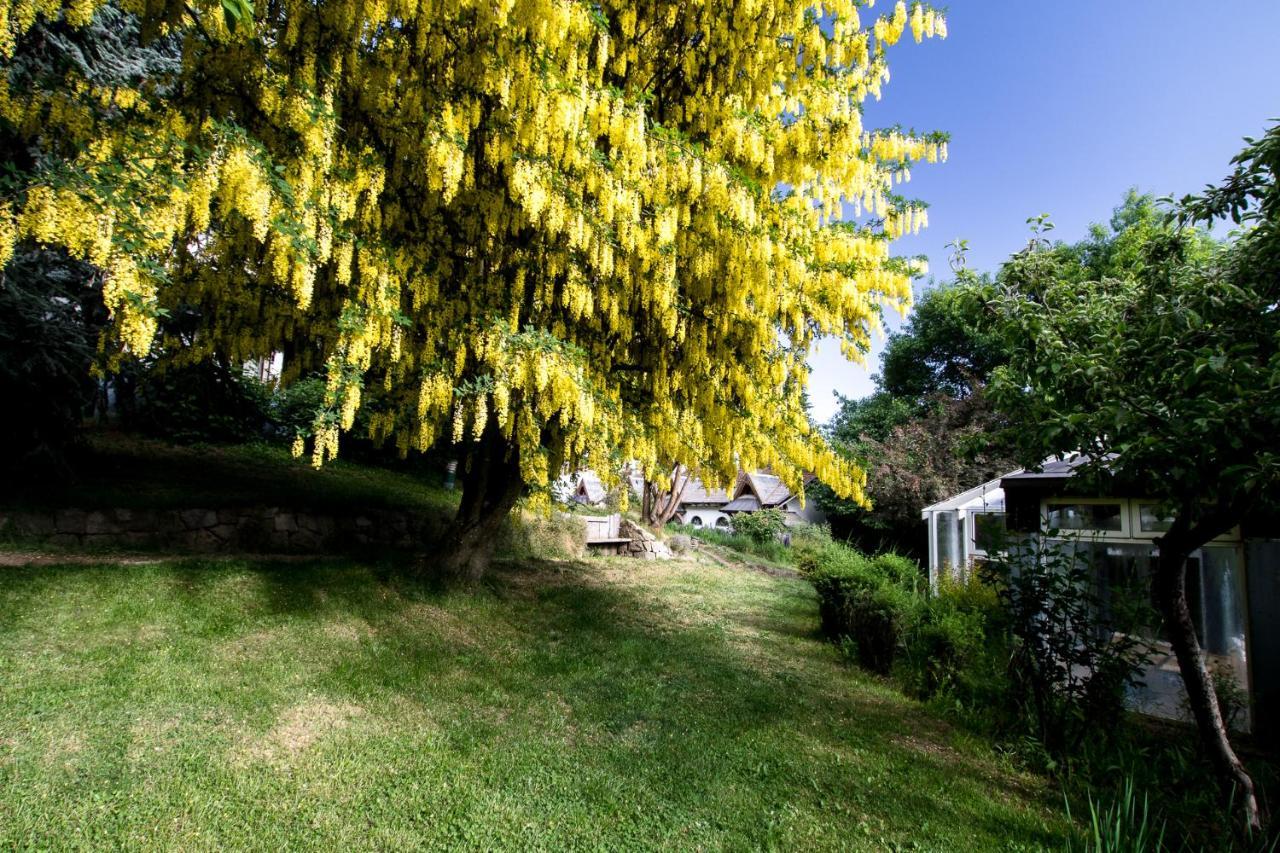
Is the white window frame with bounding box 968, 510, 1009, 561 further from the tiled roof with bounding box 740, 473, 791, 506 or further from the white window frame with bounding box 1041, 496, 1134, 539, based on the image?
the tiled roof with bounding box 740, 473, 791, 506

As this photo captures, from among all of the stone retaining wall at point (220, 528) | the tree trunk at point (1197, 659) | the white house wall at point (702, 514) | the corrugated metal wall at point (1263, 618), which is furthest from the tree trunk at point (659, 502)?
the tree trunk at point (1197, 659)

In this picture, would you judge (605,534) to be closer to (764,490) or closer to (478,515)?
(478,515)

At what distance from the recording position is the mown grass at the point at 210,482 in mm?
7117

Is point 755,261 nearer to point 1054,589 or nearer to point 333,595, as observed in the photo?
point 1054,589

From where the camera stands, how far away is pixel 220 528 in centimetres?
765

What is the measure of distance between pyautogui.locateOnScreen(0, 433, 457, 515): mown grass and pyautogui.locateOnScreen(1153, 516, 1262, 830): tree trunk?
361 inches

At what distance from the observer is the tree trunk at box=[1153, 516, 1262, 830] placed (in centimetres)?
318

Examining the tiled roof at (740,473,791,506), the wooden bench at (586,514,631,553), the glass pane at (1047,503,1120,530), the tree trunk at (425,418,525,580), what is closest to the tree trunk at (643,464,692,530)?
the wooden bench at (586,514,631,553)

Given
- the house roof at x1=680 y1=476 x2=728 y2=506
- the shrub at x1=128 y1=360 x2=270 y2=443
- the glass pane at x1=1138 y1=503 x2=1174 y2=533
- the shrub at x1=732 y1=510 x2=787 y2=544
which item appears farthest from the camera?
the house roof at x1=680 y1=476 x2=728 y2=506

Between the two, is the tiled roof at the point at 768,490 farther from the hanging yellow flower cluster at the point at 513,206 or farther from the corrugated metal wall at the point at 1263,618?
the hanging yellow flower cluster at the point at 513,206

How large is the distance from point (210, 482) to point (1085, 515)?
11.0 meters

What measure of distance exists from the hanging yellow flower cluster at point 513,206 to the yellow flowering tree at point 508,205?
25 millimetres

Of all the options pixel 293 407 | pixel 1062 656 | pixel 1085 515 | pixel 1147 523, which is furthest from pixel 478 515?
pixel 1147 523

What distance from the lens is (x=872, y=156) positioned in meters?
6.09
